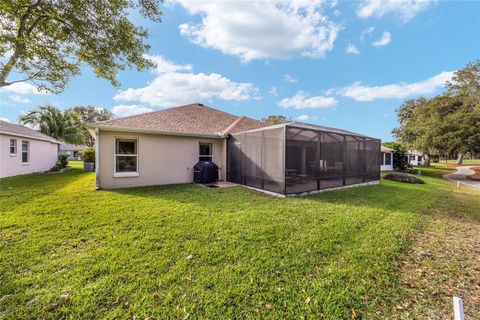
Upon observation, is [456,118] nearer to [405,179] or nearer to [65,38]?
[405,179]

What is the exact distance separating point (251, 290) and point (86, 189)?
27.7 feet

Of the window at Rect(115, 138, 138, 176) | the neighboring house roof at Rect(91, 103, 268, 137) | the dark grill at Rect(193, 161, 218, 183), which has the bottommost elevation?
the dark grill at Rect(193, 161, 218, 183)

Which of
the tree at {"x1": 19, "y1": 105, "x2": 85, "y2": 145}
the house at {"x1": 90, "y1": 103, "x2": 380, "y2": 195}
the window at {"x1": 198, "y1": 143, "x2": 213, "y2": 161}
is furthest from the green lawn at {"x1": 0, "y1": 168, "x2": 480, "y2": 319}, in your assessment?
the tree at {"x1": 19, "y1": 105, "x2": 85, "y2": 145}

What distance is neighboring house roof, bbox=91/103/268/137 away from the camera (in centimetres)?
879

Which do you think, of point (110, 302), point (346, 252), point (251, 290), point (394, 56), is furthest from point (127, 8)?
point (394, 56)

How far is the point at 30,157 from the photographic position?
1366cm

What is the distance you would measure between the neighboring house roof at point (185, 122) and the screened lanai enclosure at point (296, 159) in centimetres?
Answer: 173

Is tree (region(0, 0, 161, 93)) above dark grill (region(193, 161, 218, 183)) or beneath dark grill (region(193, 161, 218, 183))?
above

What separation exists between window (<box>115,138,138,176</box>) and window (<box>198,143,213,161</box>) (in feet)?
10.1

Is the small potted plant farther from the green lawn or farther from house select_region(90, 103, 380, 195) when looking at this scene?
the green lawn

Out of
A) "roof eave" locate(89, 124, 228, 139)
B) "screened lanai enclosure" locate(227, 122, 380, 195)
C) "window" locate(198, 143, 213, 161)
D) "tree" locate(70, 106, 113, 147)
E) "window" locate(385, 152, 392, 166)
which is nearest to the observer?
"screened lanai enclosure" locate(227, 122, 380, 195)

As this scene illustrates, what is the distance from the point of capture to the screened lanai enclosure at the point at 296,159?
7.38 metres

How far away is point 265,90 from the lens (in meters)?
17.8

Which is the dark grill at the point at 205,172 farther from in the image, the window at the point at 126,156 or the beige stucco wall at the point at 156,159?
the window at the point at 126,156
